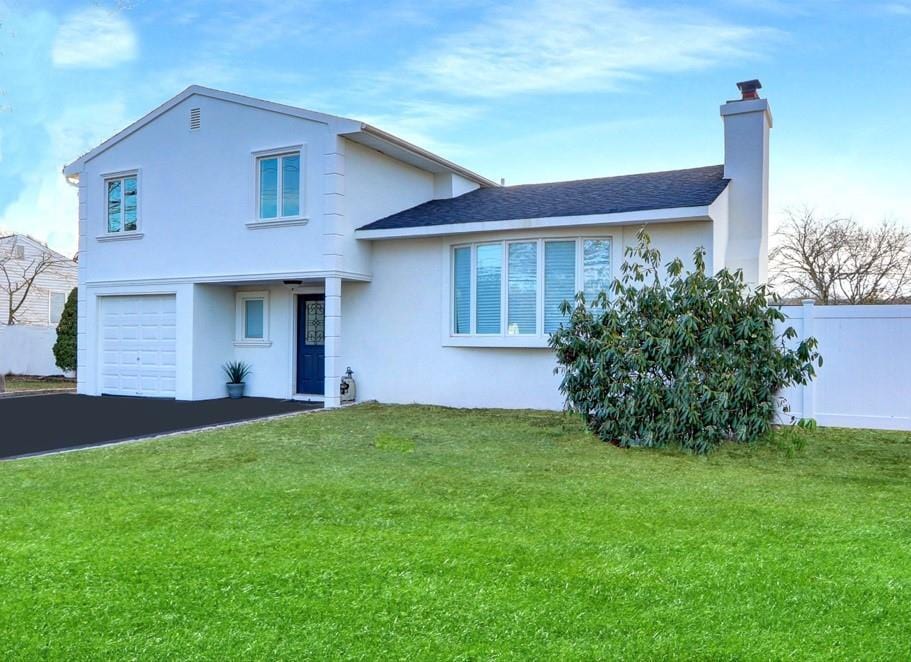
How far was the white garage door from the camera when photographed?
14.2m

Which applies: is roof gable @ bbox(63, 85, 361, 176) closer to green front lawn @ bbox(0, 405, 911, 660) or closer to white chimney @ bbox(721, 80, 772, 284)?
white chimney @ bbox(721, 80, 772, 284)

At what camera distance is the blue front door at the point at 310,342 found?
45.5 feet

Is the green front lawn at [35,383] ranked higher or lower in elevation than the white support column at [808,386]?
lower

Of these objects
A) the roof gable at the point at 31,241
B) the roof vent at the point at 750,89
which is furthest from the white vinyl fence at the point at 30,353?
the roof vent at the point at 750,89

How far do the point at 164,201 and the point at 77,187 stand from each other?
10.2 feet

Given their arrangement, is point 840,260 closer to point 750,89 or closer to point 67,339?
point 750,89

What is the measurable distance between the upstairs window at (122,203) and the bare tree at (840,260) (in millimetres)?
21039

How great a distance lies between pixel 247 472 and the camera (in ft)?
21.8

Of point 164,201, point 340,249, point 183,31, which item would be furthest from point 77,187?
point 340,249

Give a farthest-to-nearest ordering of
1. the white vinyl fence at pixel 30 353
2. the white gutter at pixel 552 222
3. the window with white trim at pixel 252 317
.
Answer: the white vinyl fence at pixel 30 353, the window with white trim at pixel 252 317, the white gutter at pixel 552 222

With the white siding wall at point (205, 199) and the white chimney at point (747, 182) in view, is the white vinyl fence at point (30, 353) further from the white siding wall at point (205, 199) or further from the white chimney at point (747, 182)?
the white chimney at point (747, 182)

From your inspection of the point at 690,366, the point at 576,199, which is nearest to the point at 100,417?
the point at 576,199

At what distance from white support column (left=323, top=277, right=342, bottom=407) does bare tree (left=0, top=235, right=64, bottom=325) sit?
19419mm

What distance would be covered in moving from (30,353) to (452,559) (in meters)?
22.7
